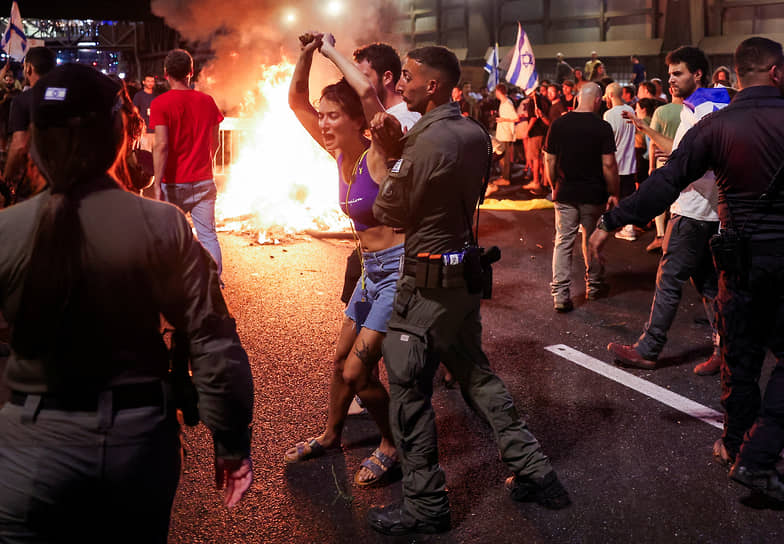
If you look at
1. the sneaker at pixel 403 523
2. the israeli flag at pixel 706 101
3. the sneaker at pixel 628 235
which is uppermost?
the israeli flag at pixel 706 101

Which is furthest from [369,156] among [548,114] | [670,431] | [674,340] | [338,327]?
[548,114]

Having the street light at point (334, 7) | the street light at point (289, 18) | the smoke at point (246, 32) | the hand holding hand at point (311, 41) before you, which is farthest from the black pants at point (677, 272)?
the street light at point (334, 7)

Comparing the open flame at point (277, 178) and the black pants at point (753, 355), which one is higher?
the open flame at point (277, 178)

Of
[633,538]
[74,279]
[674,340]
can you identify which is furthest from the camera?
[674,340]

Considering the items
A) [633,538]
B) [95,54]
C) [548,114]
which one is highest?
[95,54]

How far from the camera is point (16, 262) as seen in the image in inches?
63.9

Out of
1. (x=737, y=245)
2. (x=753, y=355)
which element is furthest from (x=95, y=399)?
(x=753, y=355)

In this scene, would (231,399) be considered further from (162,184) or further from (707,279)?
(162,184)

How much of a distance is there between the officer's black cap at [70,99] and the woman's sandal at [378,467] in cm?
232

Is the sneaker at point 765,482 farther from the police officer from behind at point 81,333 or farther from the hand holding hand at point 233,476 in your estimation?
the police officer from behind at point 81,333

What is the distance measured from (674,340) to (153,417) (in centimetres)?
486

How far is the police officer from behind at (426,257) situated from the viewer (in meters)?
2.93

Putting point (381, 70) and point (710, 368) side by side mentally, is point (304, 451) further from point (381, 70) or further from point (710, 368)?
point (710, 368)

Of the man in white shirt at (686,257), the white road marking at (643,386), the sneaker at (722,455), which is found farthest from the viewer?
the man in white shirt at (686,257)
